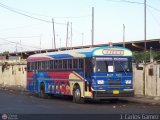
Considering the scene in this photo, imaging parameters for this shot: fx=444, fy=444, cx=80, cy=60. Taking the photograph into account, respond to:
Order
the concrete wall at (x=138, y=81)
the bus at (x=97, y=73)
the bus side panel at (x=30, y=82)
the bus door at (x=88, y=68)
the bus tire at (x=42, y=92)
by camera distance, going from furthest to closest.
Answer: the bus side panel at (x=30, y=82)
the concrete wall at (x=138, y=81)
the bus tire at (x=42, y=92)
the bus door at (x=88, y=68)
the bus at (x=97, y=73)

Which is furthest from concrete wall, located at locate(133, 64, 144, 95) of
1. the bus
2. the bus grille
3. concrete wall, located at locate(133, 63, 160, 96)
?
the bus grille

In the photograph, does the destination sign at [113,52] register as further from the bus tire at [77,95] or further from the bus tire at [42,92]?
the bus tire at [42,92]

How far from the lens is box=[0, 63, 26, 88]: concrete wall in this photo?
5103 cm

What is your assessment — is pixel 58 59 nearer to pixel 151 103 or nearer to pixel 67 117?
pixel 151 103

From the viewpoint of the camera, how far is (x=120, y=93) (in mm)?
23766

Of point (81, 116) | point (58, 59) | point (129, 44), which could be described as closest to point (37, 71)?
Result: point (58, 59)

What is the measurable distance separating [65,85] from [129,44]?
38557mm

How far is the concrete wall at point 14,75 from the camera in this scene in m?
51.0

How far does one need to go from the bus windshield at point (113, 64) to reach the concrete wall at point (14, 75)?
87.3 feet

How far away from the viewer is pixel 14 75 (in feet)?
177

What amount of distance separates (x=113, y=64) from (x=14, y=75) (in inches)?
1243

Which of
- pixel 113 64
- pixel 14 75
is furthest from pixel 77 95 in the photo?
pixel 14 75

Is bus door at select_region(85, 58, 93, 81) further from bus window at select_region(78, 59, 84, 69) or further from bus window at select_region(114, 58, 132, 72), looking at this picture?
bus window at select_region(114, 58, 132, 72)

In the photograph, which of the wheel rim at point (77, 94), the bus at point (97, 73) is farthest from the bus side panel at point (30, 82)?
the wheel rim at point (77, 94)
